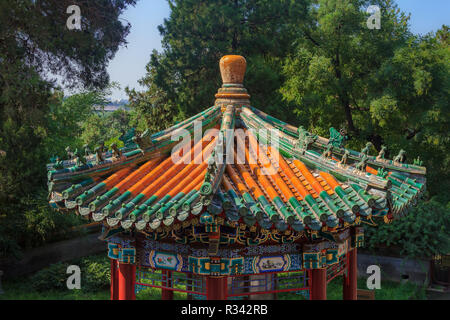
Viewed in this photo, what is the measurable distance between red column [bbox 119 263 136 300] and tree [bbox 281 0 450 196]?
1307cm

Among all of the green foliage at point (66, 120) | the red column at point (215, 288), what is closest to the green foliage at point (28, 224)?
the green foliage at point (66, 120)

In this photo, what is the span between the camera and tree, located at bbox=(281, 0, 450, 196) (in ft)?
53.8

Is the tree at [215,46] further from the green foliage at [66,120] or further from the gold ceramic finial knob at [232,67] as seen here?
the gold ceramic finial knob at [232,67]

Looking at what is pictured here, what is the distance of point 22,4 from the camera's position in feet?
49.2

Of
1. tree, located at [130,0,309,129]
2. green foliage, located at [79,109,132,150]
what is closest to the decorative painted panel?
tree, located at [130,0,309,129]

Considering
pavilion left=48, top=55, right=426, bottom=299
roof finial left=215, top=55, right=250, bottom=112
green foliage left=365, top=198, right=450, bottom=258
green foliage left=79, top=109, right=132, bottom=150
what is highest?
green foliage left=79, top=109, right=132, bottom=150

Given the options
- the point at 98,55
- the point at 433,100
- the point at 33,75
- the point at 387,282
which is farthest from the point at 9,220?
the point at 433,100

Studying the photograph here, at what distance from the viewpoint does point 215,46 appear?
18.0m

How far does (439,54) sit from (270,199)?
1571 cm

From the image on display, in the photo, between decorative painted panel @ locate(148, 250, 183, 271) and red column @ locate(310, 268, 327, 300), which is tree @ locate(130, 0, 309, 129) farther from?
decorative painted panel @ locate(148, 250, 183, 271)

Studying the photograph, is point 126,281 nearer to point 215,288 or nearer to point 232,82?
point 215,288

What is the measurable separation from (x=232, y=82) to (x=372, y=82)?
12.8 metres

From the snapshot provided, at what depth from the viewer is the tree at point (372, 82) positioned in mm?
16406
